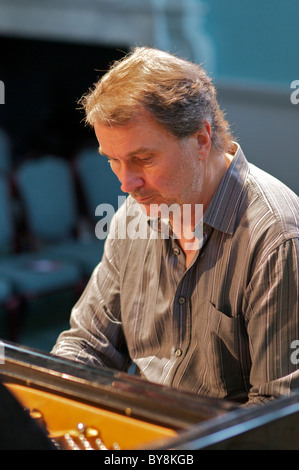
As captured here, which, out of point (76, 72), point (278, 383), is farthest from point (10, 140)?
point (278, 383)

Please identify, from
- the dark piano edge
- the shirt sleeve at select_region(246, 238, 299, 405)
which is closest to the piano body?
the dark piano edge

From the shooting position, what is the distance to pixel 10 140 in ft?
15.0

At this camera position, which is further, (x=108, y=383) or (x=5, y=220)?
(x=5, y=220)

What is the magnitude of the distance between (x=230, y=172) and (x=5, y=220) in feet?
8.85

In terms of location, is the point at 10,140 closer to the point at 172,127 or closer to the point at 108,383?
the point at 172,127

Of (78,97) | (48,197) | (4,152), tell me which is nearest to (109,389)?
(48,197)

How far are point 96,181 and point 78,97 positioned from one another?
631 millimetres

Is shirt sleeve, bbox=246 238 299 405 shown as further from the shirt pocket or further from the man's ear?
the man's ear

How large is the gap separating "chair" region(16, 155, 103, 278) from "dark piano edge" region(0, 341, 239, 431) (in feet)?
8.89

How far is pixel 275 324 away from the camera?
143 centimetres

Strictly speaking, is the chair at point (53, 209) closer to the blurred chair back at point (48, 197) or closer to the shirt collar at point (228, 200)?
the blurred chair back at point (48, 197)

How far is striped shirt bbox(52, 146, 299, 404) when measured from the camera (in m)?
1.44
